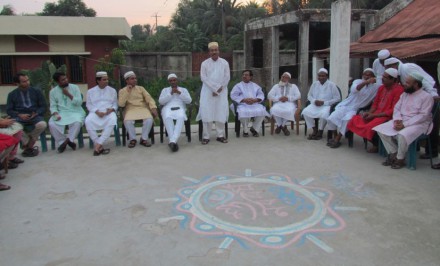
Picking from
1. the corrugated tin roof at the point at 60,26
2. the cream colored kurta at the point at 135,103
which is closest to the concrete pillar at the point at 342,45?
the cream colored kurta at the point at 135,103

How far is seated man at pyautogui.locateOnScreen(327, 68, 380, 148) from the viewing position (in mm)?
6219

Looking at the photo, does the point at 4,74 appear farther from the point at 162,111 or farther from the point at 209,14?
the point at 209,14

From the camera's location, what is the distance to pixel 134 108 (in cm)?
671

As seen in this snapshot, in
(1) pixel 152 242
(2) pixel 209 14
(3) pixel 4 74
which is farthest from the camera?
(2) pixel 209 14

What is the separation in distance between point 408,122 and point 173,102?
12.5 feet

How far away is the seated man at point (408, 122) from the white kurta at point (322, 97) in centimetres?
160

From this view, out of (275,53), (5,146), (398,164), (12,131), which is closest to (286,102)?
(398,164)

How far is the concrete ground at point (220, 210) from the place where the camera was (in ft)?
9.78

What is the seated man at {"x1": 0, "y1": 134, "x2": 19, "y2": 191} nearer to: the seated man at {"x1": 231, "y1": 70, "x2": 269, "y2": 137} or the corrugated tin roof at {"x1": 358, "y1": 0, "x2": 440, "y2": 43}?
the seated man at {"x1": 231, "y1": 70, "x2": 269, "y2": 137}

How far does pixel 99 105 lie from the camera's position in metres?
6.60

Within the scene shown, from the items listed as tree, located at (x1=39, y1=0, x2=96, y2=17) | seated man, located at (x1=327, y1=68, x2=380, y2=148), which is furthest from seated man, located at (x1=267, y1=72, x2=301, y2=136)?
tree, located at (x1=39, y1=0, x2=96, y2=17)

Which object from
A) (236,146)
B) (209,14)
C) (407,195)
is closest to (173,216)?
(407,195)

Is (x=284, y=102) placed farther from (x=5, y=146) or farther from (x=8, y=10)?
(x=8, y=10)

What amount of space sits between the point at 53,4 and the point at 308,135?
36461mm
